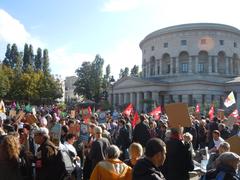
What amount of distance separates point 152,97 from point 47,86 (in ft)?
78.7

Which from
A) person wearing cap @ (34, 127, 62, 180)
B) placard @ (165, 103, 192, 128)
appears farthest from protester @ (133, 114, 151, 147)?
person wearing cap @ (34, 127, 62, 180)

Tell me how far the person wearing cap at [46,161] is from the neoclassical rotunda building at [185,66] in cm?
6397

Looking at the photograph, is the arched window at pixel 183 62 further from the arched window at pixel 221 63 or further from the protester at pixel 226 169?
the protester at pixel 226 169

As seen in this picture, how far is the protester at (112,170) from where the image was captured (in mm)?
6098

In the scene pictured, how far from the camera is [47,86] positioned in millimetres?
82938

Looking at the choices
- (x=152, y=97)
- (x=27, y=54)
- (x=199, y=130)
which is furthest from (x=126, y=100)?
(x=199, y=130)

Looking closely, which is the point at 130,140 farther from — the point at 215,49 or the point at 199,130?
the point at 215,49

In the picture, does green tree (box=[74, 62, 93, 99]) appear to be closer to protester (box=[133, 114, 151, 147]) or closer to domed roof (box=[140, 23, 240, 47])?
domed roof (box=[140, 23, 240, 47])

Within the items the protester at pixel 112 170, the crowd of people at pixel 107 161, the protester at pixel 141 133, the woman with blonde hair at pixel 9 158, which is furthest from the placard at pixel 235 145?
the protester at pixel 141 133

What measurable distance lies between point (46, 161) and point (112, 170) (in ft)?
4.93

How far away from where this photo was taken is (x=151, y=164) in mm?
5043

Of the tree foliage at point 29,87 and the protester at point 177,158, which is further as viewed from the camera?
the tree foliage at point 29,87

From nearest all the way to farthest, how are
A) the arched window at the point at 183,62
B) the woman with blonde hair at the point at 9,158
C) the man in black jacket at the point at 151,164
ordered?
the man in black jacket at the point at 151,164
the woman with blonde hair at the point at 9,158
the arched window at the point at 183,62

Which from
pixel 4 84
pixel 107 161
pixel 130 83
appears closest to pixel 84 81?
pixel 130 83
